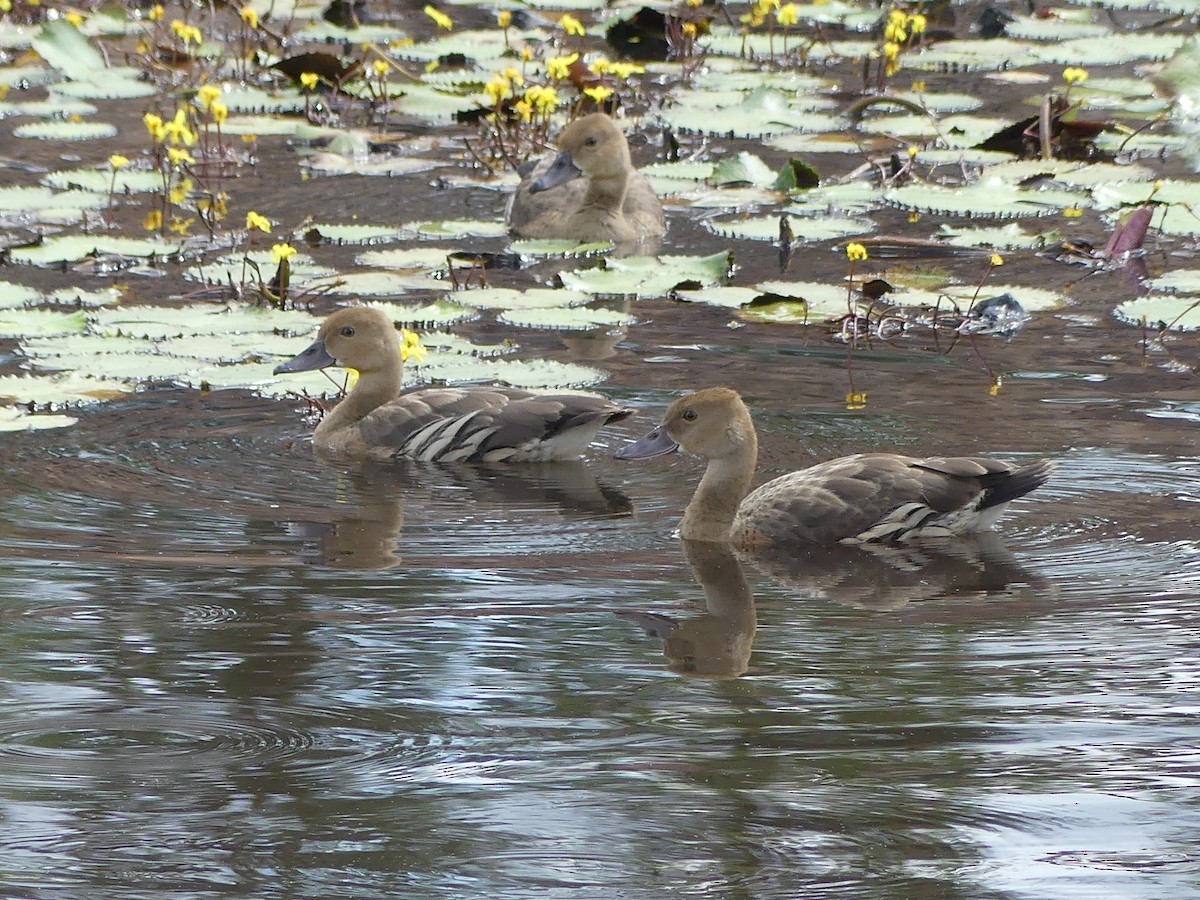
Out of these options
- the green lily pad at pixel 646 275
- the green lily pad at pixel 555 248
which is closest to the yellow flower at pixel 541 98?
the green lily pad at pixel 555 248

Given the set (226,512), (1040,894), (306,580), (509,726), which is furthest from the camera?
(226,512)

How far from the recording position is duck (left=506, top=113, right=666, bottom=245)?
1110 centimetres

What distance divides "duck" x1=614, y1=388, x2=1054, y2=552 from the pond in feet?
0.41

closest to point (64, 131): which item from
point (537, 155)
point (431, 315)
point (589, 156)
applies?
point (537, 155)

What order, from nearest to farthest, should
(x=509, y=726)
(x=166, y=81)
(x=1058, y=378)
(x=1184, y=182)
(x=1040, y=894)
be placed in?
1. (x=1040, y=894)
2. (x=509, y=726)
3. (x=1058, y=378)
4. (x=1184, y=182)
5. (x=166, y=81)

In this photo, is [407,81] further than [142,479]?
Yes

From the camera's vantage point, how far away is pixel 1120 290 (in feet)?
32.1

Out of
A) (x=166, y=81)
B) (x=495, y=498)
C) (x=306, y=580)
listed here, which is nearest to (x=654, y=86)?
(x=166, y=81)

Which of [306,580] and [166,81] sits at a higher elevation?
[166,81]

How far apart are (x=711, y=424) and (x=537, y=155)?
6.29 m

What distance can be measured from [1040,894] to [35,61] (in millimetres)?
13127

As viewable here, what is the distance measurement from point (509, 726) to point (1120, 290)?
5.91 metres

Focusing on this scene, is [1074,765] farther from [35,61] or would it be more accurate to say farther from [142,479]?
[35,61]

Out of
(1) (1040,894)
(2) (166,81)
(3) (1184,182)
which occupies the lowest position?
(1) (1040,894)
